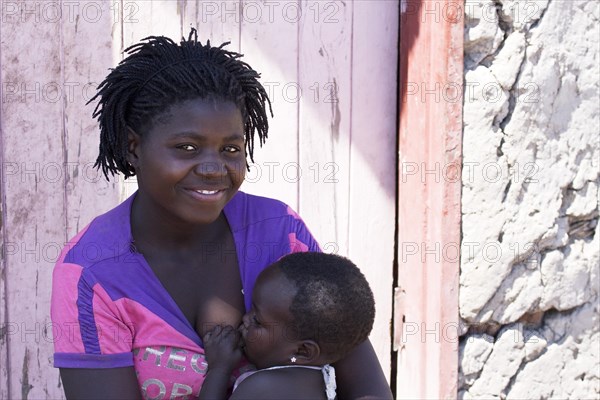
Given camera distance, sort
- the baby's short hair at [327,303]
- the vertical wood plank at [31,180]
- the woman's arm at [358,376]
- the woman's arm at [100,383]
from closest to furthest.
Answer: the woman's arm at [100,383], the baby's short hair at [327,303], the woman's arm at [358,376], the vertical wood plank at [31,180]

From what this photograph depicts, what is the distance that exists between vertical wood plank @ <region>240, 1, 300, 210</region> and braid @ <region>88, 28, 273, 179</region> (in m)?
0.82

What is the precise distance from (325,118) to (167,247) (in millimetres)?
1145

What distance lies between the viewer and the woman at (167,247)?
2.03 meters

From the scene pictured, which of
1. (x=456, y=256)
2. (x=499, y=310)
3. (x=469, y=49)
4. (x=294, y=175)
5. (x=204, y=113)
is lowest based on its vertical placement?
(x=499, y=310)

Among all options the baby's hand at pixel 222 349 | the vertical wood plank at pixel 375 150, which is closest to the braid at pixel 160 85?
the baby's hand at pixel 222 349

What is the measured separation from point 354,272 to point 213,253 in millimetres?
367

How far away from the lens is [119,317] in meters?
2.05

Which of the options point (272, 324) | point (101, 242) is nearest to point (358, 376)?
point (272, 324)

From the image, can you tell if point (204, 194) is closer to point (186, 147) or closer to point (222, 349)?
point (186, 147)

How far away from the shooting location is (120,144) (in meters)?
2.18

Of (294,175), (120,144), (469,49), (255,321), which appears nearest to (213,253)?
(255,321)

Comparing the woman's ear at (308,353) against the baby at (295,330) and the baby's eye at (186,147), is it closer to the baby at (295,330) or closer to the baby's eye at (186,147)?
the baby at (295,330)

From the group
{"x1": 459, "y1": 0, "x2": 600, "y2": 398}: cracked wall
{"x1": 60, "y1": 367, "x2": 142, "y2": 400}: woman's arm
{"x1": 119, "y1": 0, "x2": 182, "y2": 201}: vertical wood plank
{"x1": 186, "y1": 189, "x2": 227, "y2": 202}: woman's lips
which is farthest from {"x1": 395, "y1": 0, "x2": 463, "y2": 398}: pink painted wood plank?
{"x1": 60, "y1": 367, "x2": 142, "y2": 400}: woman's arm

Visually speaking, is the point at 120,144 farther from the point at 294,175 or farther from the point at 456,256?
the point at 456,256
